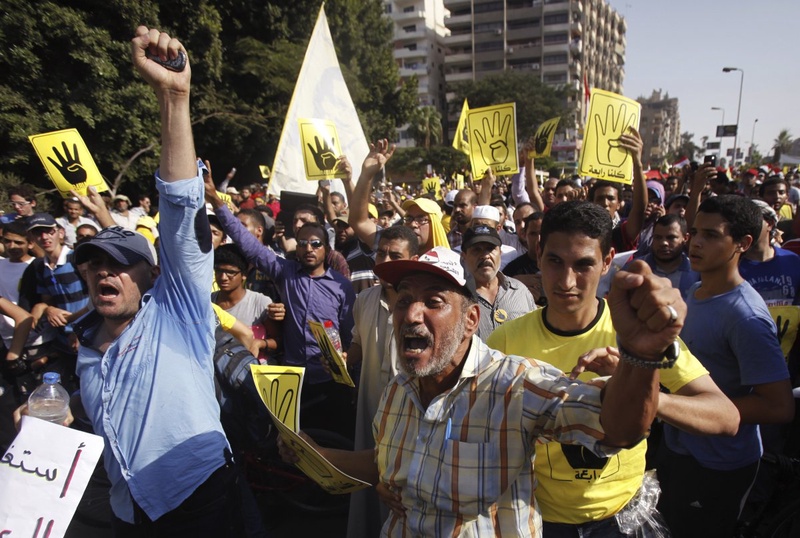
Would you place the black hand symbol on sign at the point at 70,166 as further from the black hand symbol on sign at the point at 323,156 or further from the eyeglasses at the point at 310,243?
the eyeglasses at the point at 310,243

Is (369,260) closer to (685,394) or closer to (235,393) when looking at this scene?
(235,393)

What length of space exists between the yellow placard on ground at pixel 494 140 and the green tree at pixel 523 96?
48.8 meters

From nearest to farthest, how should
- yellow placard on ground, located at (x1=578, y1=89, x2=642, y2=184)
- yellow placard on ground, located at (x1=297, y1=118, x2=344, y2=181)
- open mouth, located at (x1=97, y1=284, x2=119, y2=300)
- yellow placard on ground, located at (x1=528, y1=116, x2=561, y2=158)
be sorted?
open mouth, located at (x1=97, y1=284, x2=119, y2=300)
yellow placard on ground, located at (x1=578, y1=89, x2=642, y2=184)
yellow placard on ground, located at (x1=297, y1=118, x2=344, y2=181)
yellow placard on ground, located at (x1=528, y1=116, x2=561, y2=158)

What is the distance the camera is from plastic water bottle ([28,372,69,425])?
1.96m

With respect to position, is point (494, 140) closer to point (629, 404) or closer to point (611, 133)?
point (611, 133)

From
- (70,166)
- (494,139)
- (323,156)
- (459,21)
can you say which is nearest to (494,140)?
(494,139)

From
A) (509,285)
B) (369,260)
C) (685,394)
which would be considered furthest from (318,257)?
(685,394)

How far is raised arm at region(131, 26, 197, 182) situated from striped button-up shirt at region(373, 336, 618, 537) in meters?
1.21

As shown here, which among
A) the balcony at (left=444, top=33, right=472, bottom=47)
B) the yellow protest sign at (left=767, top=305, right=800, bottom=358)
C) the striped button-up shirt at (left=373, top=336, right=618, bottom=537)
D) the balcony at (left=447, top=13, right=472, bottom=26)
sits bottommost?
the yellow protest sign at (left=767, top=305, right=800, bottom=358)

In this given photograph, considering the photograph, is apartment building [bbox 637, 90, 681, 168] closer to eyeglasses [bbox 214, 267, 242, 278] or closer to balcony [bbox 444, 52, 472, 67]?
balcony [bbox 444, 52, 472, 67]

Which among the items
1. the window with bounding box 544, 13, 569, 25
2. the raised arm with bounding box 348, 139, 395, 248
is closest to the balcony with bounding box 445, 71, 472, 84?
the window with bounding box 544, 13, 569, 25

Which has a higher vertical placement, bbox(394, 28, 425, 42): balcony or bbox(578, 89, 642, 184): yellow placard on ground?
bbox(394, 28, 425, 42): balcony

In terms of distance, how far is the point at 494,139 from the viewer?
6820 millimetres

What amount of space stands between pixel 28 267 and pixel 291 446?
4.26m
